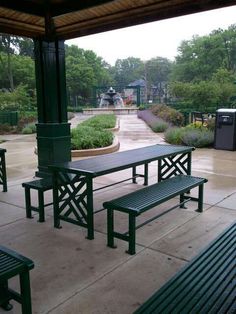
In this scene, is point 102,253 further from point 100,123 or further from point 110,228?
point 100,123

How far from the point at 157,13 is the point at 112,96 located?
38586 millimetres

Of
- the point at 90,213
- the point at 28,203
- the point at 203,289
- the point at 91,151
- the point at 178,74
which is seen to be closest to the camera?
the point at 203,289

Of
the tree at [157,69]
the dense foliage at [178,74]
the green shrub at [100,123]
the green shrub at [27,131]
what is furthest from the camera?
the tree at [157,69]

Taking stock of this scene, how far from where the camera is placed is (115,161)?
457 centimetres

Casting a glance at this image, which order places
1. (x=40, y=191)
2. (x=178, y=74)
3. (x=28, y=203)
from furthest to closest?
(x=178, y=74) → (x=28, y=203) → (x=40, y=191)

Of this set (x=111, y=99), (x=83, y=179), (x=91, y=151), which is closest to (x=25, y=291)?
(x=83, y=179)

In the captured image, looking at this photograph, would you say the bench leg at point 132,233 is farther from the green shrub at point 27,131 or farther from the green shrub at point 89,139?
the green shrub at point 27,131

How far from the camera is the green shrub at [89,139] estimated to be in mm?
9625

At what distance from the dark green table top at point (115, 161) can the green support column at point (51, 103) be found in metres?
1.77

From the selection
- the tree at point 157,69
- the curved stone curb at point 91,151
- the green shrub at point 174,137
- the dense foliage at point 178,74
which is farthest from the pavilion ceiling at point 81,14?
the tree at point 157,69

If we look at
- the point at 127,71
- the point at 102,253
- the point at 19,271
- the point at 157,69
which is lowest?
the point at 102,253

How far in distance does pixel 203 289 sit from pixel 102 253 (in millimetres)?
→ 1620

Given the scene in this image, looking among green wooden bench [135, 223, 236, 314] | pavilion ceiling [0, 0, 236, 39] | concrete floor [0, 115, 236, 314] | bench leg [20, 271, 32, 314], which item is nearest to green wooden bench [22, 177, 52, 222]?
concrete floor [0, 115, 236, 314]

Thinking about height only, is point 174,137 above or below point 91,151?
above
